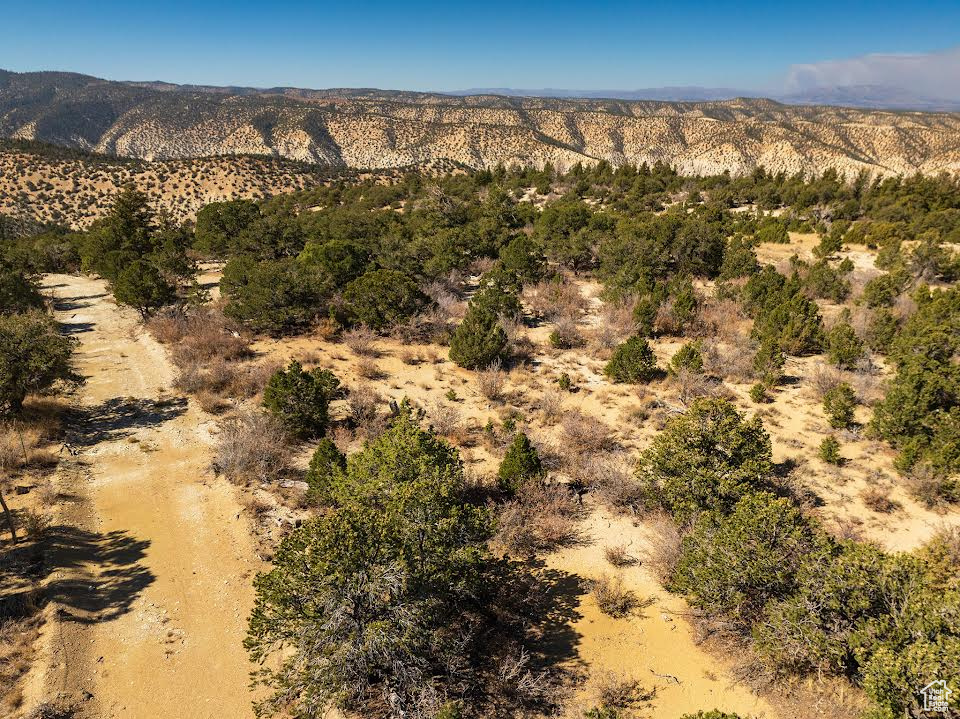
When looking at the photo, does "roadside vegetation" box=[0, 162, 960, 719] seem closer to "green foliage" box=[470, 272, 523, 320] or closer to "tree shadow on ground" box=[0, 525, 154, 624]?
"green foliage" box=[470, 272, 523, 320]

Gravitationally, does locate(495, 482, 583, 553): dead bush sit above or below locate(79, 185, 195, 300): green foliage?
below


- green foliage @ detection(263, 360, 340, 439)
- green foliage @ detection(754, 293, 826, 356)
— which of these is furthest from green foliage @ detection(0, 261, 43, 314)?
green foliage @ detection(754, 293, 826, 356)

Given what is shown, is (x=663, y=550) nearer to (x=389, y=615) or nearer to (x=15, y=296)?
(x=389, y=615)

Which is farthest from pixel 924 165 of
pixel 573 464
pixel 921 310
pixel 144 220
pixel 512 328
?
pixel 144 220

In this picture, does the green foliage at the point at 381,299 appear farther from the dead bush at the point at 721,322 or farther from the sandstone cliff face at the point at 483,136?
the sandstone cliff face at the point at 483,136

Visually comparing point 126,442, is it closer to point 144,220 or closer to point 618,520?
point 618,520

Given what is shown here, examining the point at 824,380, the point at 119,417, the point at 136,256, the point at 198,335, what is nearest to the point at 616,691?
the point at 824,380
